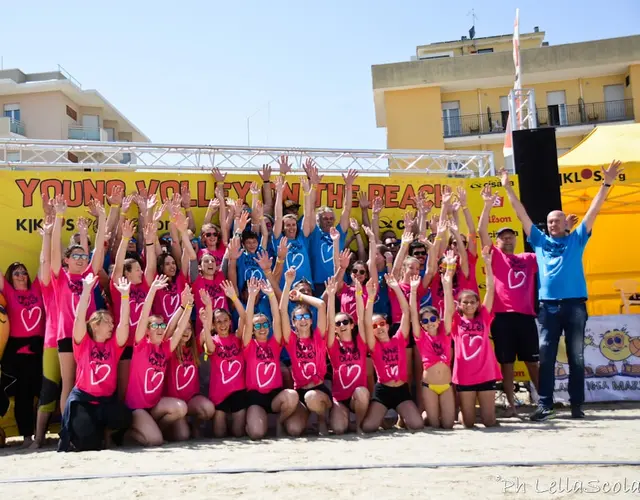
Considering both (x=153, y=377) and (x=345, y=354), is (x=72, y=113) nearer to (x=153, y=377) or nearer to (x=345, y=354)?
(x=153, y=377)

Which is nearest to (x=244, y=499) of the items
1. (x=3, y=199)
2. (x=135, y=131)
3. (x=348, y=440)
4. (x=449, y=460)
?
(x=449, y=460)

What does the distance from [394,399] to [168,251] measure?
277 cm

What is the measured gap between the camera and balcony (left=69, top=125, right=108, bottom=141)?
28839 millimetres

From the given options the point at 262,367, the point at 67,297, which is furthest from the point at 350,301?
the point at 67,297

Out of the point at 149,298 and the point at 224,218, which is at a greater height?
the point at 224,218

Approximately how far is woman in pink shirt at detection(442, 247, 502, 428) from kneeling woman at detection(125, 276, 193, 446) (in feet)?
7.78

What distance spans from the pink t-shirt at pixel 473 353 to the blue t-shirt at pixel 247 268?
2130 mm

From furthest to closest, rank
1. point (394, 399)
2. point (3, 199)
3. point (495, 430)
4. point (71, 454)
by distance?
1. point (3, 199)
2. point (394, 399)
3. point (495, 430)
4. point (71, 454)

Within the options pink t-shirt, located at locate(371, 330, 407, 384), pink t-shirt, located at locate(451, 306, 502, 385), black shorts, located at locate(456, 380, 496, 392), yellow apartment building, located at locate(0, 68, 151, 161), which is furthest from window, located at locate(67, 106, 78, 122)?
black shorts, located at locate(456, 380, 496, 392)

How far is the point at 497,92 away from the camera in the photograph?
2539 cm

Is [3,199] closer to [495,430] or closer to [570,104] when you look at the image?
[495,430]

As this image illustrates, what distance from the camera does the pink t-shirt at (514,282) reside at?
6449mm

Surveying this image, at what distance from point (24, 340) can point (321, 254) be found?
10.1 ft

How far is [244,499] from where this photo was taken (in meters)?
3.47
